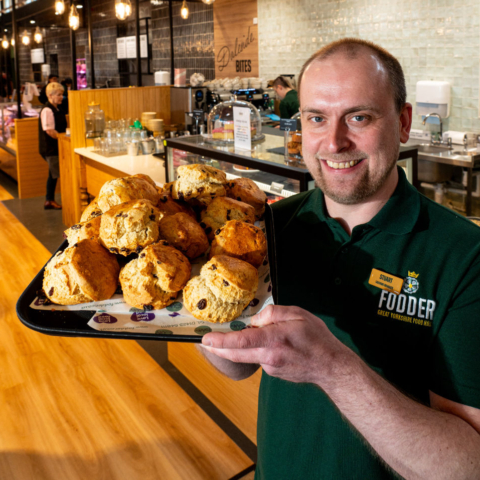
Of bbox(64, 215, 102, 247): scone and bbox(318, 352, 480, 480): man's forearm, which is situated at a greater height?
bbox(64, 215, 102, 247): scone

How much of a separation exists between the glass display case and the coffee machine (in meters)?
2.23

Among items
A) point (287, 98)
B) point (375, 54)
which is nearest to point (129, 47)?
point (287, 98)

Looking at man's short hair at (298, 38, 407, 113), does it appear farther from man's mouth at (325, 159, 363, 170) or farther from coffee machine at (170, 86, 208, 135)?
coffee machine at (170, 86, 208, 135)

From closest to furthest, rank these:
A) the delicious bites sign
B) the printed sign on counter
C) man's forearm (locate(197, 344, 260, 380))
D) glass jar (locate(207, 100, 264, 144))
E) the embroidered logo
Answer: the embroidered logo
man's forearm (locate(197, 344, 260, 380))
the printed sign on counter
glass jar (locate(207, 100, 264, 144))
the delicious bites sign

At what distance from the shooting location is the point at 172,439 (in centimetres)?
227

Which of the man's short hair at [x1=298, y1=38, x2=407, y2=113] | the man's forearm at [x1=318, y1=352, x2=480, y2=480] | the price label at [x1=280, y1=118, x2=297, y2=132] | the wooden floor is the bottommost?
the wooden floor

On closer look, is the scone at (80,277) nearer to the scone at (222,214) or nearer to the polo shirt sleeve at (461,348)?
the scone at (222,214)

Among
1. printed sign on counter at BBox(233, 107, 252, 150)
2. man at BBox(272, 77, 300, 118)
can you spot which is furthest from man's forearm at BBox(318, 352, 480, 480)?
man at BBox(272, 77, 300, 118)

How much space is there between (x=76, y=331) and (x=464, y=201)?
508 cm

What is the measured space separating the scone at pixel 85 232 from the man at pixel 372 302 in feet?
1.53


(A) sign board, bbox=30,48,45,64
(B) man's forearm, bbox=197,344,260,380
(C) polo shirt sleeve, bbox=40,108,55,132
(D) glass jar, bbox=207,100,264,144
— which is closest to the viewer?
(B) man's forearm, bbox=197,344,260,380

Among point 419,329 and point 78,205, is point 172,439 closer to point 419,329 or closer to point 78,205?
point 419,329

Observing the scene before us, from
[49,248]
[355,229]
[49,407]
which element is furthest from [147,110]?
[355,229]

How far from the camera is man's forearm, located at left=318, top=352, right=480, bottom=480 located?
0.92 metres
